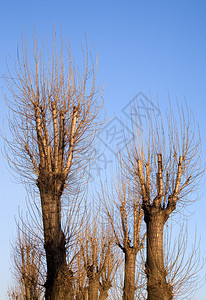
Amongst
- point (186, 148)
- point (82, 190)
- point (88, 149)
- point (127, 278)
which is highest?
point (186, 148)

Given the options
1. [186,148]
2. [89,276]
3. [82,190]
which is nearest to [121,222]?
[89,276]

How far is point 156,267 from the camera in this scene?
11.8 meters

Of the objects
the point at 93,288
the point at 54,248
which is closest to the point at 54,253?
the point at 54,248

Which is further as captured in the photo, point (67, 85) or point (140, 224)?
point (140, 224)

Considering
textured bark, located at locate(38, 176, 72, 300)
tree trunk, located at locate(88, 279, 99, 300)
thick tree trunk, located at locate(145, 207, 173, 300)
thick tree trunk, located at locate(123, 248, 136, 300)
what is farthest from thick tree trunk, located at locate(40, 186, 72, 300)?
tree trunk, located at locate(88, 279, 99, 300)

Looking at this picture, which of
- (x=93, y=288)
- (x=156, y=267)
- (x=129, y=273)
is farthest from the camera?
(x=93, y=288)

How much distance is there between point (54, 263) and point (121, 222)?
750 centimetres

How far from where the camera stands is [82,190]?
10789mm

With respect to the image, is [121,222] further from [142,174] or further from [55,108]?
[55,108]

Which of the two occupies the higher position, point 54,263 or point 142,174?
point 142,174

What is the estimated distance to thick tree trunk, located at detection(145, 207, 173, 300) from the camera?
464 inches

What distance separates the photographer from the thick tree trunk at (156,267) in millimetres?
11797

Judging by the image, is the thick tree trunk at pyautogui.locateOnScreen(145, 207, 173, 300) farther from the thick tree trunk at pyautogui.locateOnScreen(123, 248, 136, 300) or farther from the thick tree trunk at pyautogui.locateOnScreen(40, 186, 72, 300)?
the thick tree trunk at pyautogui.locateOnScreen(123, 248, 136, 300)

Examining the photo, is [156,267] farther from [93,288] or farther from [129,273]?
[93,288]
